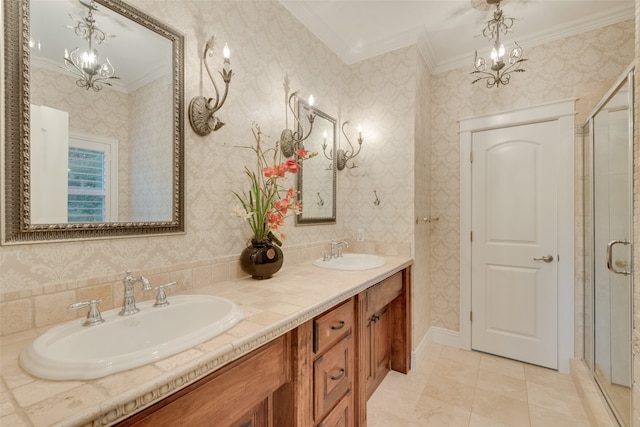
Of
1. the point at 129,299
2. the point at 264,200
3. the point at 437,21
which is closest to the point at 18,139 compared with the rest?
the point at 129,299

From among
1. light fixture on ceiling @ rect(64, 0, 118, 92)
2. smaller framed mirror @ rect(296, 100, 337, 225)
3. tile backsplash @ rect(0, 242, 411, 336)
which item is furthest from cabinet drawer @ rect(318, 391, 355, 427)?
light fixture on ceiling @ rect(64, 0, 118, 92)

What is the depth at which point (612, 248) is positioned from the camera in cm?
165

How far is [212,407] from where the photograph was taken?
0.73 m

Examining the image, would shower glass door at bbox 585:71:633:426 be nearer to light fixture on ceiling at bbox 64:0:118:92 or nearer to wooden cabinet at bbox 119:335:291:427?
wooden cabinet at bbox 119:335:291:427

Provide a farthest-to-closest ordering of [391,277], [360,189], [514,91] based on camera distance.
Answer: [360,189]
[514,91]
[391,277]

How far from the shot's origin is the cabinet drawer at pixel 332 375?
1151 millimetres

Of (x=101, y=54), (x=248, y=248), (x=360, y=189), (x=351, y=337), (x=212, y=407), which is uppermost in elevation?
(x=101, y=54)

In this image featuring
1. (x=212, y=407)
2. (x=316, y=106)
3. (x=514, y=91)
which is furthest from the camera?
(x=514, y=91)

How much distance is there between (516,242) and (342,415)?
2.03m

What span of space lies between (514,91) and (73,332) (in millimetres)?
3205

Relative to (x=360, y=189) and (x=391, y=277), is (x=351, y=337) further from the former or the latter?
(x=360, y=189)

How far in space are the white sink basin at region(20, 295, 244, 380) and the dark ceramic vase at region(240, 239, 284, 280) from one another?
0.36 m

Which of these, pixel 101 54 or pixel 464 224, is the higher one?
pixel 101 54

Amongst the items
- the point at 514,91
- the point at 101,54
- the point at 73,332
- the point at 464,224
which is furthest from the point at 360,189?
the point at 73,332
